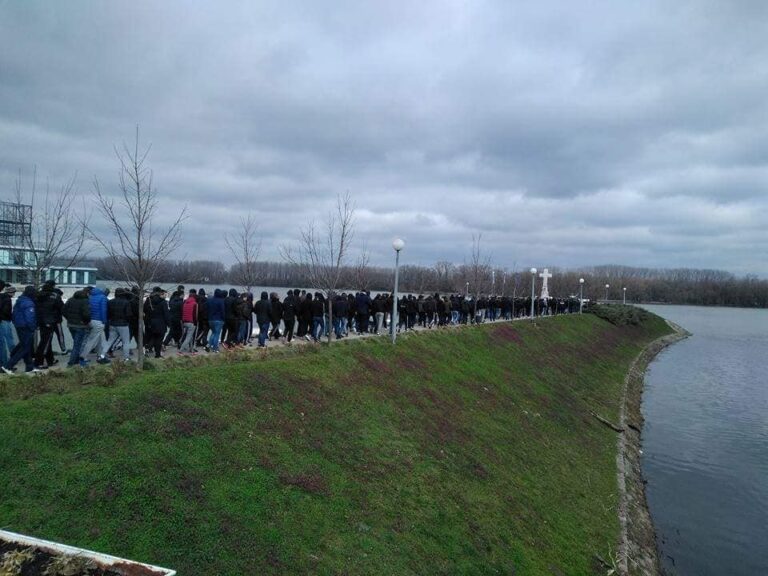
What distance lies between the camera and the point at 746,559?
41.9ft

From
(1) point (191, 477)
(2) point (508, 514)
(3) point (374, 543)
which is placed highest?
(1) point (191, 477)

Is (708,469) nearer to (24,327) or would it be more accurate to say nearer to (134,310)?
(134,310)

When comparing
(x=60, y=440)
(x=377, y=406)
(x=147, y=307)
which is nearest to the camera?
(x=60, y=440)

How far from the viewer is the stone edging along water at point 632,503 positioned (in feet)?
37.0

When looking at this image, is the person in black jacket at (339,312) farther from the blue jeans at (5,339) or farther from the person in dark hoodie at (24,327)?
the blue jeans at (5,339)

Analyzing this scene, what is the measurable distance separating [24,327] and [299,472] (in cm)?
722

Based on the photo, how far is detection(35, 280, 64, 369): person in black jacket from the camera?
11977 mm

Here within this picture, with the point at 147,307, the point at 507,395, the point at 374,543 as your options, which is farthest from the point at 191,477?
the point at 507,395

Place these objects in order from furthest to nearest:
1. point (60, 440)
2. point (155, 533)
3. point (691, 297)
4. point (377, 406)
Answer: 1. point (691, 297)
2. point (377, 406)
3. point (60, 440)
4. point (155, 533)

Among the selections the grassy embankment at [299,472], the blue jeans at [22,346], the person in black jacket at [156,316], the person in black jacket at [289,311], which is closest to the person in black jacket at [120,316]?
the person in black jacket at [156,316]

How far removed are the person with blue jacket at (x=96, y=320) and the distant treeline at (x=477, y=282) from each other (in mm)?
1449

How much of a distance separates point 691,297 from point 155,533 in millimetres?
185625

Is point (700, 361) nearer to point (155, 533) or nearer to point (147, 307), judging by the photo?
point (147, 307)

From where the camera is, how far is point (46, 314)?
1201 cm
